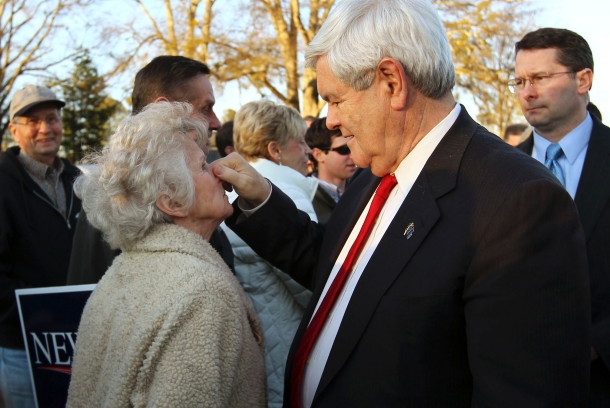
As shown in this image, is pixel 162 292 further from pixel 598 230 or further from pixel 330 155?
pixel 330 155

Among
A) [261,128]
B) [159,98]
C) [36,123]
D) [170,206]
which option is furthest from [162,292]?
[36,123]

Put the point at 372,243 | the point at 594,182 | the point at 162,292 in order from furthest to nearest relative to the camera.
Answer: the point at 594,182
the point at 372,243
the point at 162,292

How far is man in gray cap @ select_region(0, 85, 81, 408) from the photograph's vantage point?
3697mm

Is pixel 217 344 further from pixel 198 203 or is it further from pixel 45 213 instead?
pixel 45 213

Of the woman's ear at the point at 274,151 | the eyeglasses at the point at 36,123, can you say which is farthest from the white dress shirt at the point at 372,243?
the eyeglasses at the point at 36,123

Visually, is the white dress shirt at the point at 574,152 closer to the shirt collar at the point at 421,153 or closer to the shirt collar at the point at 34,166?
the shirt collar at the point at 421,153

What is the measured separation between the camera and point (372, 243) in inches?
78.1

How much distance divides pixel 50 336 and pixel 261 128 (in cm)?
171

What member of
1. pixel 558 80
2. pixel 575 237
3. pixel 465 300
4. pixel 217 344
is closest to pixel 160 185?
pixel 217 344

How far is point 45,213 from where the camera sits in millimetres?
4078

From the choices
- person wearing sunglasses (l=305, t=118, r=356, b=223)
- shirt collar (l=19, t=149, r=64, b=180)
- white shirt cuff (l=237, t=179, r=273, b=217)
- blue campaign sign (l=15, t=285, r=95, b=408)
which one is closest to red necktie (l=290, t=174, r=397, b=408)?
white shirt cuff (l=237, t=179, r=273, b=217)

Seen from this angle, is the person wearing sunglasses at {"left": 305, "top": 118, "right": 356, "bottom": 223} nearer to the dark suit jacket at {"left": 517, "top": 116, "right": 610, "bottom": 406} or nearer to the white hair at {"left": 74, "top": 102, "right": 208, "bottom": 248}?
the dark suit jacket at {"left": 517, "top": 116, "right": 610, "bottom": 406}

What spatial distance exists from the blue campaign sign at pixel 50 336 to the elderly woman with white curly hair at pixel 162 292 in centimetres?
65

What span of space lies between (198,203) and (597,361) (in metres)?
1.84
